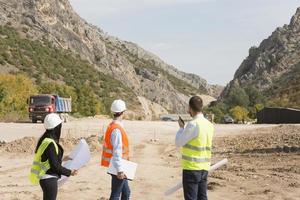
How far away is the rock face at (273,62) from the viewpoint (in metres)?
109

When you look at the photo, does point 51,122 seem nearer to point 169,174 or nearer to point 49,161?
point 49,161

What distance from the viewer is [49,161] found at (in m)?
6.81

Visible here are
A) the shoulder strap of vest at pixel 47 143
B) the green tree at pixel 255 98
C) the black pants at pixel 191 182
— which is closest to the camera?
the shoulder strap of vest at pixel 47 143

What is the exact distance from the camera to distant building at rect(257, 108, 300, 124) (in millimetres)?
48531

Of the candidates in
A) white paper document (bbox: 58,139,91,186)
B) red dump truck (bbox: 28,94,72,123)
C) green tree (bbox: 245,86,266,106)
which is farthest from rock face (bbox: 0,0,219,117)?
white paper document (bbox: 58,139,91,186)

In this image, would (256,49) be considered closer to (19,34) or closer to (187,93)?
(187,93)

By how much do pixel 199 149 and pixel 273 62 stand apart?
11193 centimetres

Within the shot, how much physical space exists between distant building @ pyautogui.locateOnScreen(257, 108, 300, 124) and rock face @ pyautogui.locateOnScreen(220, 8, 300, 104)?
141 ft

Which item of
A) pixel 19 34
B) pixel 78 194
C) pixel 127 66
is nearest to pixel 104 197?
pixel 78 194

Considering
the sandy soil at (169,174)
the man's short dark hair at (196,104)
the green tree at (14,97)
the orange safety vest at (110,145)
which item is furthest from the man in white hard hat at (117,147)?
the green tree at (14,97)

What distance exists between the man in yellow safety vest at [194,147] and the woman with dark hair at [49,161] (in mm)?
1466

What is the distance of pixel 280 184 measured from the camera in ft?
43.1

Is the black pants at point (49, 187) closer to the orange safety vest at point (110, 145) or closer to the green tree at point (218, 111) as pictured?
the orange safety vest at point (110, 145)

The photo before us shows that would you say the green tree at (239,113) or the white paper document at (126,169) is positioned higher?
the green tree at (239,113)
